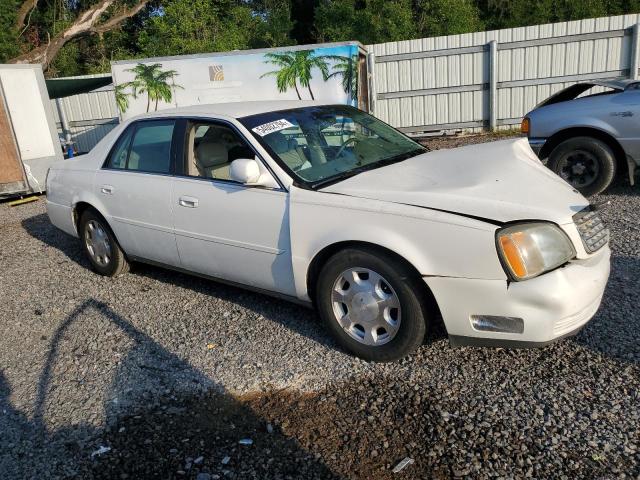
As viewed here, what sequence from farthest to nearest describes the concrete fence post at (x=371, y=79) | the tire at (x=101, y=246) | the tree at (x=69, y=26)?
the tree at (x=69, y=26) < the concrete fence post at (x=371, y=79) < the tire at (x=101, y=246)

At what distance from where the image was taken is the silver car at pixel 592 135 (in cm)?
607

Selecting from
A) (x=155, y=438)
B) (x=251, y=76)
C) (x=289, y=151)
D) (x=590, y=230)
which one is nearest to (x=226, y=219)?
→ (x=289, y=151)

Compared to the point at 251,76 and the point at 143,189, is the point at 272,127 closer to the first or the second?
the point at 143,189

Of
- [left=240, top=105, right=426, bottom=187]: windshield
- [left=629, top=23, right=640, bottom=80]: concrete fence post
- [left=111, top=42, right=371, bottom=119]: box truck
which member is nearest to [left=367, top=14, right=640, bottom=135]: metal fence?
[left=629, top=23, right=640, bottom=80]: concrete fence post

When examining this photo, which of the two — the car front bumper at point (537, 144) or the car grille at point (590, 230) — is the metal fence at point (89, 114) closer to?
the car front bumper at point (537, 144)

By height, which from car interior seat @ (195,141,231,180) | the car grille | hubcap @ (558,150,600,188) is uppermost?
car interior seat @ (195,141,231,180)

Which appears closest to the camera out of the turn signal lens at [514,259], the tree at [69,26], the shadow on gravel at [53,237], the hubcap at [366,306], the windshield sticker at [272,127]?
the turn signal lens at [514,259]

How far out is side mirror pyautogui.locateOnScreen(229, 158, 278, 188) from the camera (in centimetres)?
346

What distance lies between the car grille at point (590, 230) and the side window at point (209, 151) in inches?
91.9

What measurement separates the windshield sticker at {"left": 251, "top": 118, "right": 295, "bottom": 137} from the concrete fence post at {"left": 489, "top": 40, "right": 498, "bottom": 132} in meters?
10.4

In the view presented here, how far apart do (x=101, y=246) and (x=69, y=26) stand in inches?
690

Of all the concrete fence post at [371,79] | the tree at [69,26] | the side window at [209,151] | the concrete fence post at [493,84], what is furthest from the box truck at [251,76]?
the side window at [209,151]

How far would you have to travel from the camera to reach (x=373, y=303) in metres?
3.18

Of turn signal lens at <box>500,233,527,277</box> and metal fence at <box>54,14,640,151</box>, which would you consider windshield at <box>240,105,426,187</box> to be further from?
metal fence at <box>54,14,640,151</box>
